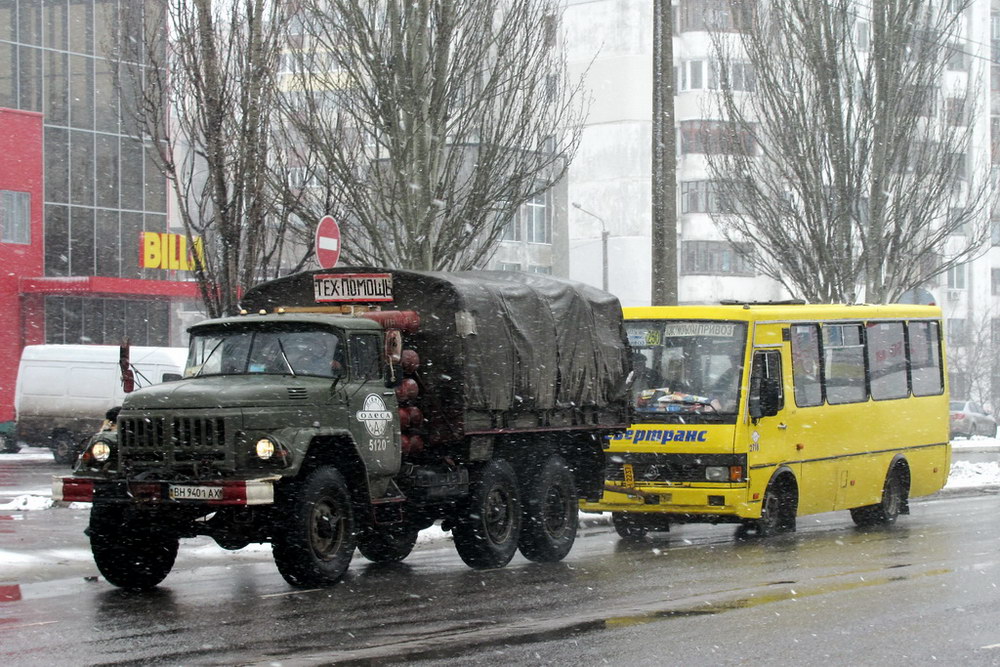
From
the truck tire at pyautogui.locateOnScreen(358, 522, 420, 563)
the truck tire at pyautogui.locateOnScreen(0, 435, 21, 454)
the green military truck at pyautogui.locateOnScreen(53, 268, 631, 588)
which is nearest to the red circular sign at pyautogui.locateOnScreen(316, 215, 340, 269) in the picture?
the green military truck at pyautogui.locateOnScreen(53, 268, 631, 588)

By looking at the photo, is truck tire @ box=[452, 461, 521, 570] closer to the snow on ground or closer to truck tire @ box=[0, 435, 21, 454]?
the snow on ground

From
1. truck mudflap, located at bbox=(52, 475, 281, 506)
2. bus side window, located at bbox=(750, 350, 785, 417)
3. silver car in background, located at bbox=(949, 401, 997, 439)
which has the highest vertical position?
bus side window, located at bbox=(750, 350, 785, 417)

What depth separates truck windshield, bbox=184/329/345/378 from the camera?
12445 mm

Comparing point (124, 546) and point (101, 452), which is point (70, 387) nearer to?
point (101, 452)

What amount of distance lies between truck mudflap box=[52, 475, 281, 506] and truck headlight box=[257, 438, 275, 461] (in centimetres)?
18

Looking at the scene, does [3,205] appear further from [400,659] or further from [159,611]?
[400,659]

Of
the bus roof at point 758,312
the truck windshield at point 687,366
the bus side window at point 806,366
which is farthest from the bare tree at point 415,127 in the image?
the bus side window at point 806,366

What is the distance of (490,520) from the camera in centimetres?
1389

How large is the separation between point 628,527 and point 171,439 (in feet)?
23.6

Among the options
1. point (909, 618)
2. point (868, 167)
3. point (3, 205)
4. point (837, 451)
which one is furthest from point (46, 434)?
point (909, 618)

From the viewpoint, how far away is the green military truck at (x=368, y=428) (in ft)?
37.4

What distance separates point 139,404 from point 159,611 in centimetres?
179

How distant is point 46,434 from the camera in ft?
109

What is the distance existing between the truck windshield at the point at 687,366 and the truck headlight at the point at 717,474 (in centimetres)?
61
